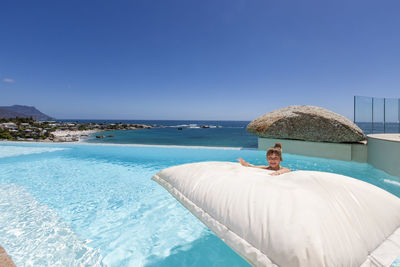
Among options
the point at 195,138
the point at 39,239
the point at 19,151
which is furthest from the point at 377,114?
the point at 19,151

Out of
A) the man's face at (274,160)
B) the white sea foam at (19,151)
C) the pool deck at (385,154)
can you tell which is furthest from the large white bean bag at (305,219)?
the white sea foam at (19,151)

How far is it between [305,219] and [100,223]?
7.91 ft

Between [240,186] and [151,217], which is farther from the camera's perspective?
[151,217]

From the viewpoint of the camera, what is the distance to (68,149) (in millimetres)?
8766

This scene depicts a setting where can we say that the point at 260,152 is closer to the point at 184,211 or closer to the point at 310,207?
the point at 184,211

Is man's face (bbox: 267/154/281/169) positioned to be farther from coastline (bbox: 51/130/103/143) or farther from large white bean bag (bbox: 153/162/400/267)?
coastline (bbox: 51/130/103/143)

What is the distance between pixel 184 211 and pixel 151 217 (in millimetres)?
468

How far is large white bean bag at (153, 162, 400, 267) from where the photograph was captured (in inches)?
44.4

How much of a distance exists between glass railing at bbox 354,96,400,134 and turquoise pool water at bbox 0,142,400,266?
3367 millimetres

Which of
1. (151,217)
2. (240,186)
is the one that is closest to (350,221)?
(240,186)

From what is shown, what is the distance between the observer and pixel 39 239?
6.60 feet

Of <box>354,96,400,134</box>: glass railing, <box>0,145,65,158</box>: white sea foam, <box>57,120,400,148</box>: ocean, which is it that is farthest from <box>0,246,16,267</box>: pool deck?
<box>354,96,400,134</box>: glass railing

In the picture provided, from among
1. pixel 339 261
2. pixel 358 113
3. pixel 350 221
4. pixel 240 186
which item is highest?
pixel 358 113

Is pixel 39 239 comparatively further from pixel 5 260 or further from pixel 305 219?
pixel 305 219
